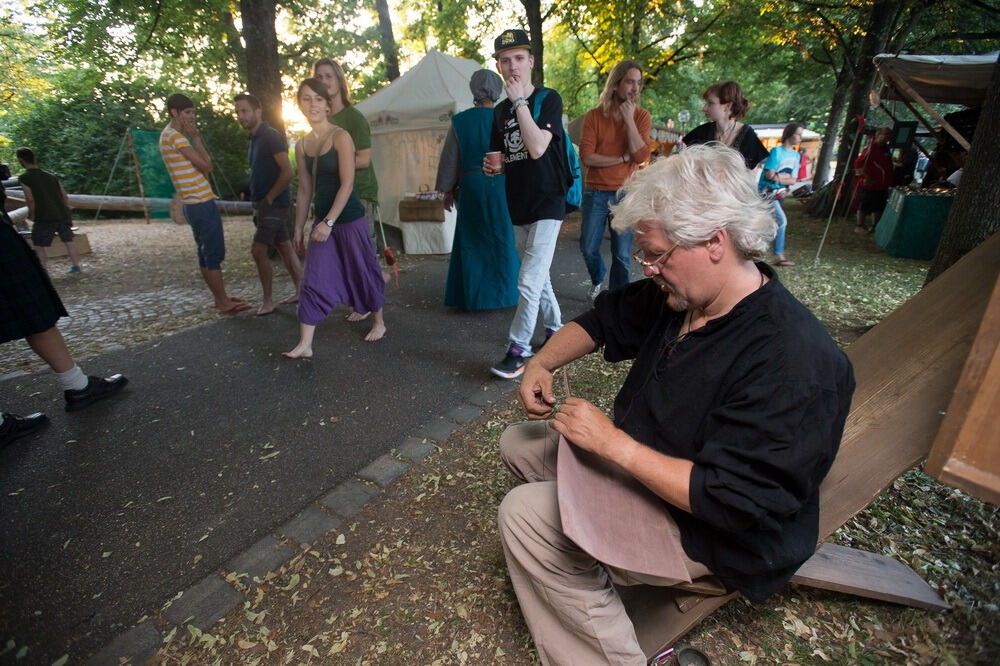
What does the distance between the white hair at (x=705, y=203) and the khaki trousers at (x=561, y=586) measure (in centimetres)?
77

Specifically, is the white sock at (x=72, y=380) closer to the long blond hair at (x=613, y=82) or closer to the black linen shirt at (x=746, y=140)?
the long blond hair at (x=613, y=82)

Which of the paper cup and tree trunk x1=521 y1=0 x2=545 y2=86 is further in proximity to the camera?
tree trunk x1=521 y1=0 x2=545 y2=86

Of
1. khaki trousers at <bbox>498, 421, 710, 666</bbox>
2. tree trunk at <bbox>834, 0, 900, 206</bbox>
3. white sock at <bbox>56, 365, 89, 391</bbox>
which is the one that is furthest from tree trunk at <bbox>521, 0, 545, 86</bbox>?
khaki trousers at <bbox>498, 421, 710, 666</bbox>

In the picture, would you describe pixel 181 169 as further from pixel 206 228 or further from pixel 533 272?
pixel 533 272

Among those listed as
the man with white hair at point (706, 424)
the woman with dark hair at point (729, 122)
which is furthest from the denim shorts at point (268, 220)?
the man with white hair at point (706, 424)

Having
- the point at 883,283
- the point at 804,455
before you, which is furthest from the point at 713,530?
the point at 883,283

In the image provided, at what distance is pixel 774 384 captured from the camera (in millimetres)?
1098

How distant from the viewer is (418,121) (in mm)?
7754

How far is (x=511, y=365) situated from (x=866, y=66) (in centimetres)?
1251

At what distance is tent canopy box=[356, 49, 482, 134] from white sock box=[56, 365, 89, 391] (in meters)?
5.92

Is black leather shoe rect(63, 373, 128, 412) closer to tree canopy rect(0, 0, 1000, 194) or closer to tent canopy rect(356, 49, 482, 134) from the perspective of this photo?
tent canopy rect(356, 49, 482, 134)

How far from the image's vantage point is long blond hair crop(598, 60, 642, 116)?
382cm

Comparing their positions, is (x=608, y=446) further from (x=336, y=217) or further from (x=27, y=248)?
(x=27, y=248)

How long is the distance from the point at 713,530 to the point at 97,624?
2.18 metres
